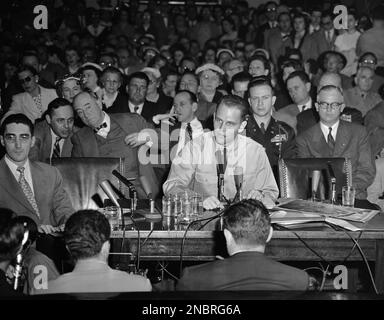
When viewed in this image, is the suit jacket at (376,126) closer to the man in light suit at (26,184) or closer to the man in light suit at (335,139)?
the man in light suit at (335,139)

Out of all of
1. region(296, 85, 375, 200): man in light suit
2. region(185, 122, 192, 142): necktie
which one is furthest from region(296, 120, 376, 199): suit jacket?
region(185, 122, 192, 142): necktie

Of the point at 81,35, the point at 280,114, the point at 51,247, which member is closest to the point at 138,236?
the point at 51,247

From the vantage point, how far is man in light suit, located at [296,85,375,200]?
4.36m

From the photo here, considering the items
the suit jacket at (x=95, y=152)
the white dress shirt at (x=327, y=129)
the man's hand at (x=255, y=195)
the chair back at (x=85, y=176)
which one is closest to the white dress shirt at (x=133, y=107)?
the suit jacket at (x=95, y=152)

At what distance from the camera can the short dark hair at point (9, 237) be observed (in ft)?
7.49

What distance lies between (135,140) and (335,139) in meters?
1.48

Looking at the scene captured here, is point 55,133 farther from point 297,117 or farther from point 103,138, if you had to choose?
point 297,117

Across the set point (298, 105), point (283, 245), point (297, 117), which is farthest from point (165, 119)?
point (283, 245)

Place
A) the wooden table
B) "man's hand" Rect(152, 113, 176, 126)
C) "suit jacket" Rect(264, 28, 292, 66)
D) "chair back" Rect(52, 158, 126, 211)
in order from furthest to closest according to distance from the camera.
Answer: "suit jacket" Rect(264, 28, 292, 66) → "man's hand" Rect(152, 113, 176, 126) → "chair back" Rect(52, 158, 126, 211) → the wooden table

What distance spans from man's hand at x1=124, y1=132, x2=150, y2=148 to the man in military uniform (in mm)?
812

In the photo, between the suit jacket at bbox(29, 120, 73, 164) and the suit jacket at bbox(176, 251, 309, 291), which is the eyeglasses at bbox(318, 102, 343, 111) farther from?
the suit jacket at bbox(176, 251, 309, 291)

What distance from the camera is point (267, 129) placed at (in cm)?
464

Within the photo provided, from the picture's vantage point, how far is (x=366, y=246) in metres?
2.95

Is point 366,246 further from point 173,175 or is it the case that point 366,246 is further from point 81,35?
point 81,35
